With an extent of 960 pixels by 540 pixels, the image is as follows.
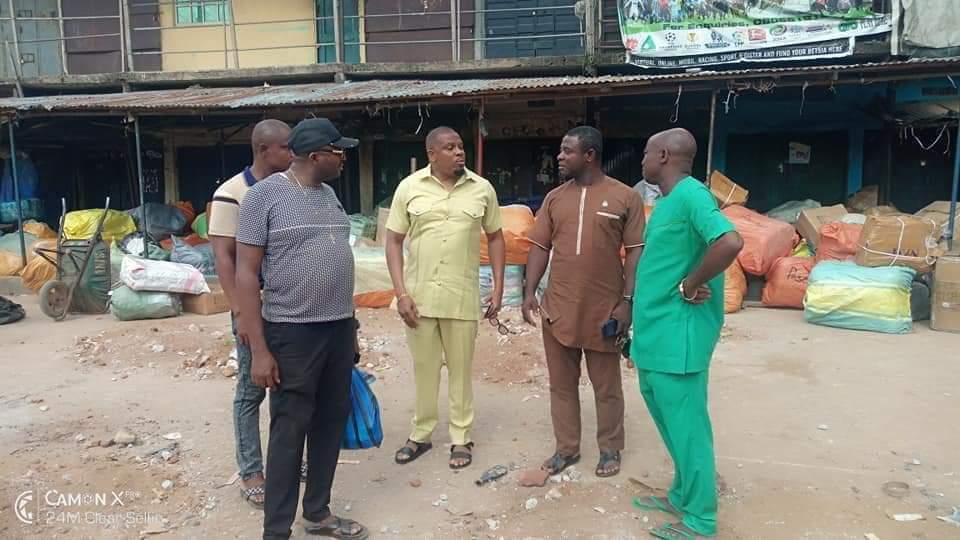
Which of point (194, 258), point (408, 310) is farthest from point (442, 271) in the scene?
point (194, 258)

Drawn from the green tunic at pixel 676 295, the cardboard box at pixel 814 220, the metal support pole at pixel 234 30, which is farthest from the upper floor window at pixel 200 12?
the green tunic at pixel 676 295

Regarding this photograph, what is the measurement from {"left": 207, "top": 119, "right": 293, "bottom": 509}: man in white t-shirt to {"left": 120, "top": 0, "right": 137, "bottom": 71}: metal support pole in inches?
476

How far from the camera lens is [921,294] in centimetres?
666

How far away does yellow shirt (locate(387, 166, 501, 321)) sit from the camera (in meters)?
3.38

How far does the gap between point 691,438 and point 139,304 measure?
6354 millimetres

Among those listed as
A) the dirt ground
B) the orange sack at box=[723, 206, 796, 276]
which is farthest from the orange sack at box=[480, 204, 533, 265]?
the orange sack at box=[723, 206, 796, 276]

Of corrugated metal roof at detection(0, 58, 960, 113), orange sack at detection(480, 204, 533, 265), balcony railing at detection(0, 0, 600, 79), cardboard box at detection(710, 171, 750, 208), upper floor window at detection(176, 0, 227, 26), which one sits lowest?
orange sack at detection(480, 204, 533, 265)

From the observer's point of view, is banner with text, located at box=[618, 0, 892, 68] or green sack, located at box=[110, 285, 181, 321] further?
banner with text, located at box=[618, 0, 892, 68]

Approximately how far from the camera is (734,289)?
23.7 feet

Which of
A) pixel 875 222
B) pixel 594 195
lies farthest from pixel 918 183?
pixel 594 195

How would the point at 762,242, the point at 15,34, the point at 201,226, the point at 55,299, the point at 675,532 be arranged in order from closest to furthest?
the point at 675,532, the point at 762,242, the point at 55,299, the point at 201,226, the point at 15,34

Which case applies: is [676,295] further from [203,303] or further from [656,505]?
[203,303]

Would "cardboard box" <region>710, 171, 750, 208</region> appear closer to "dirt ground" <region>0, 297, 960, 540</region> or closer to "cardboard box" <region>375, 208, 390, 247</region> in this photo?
"dirt ground" <region>0, 297, 960, 540</region>

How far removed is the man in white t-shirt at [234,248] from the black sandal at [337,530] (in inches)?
13.7
